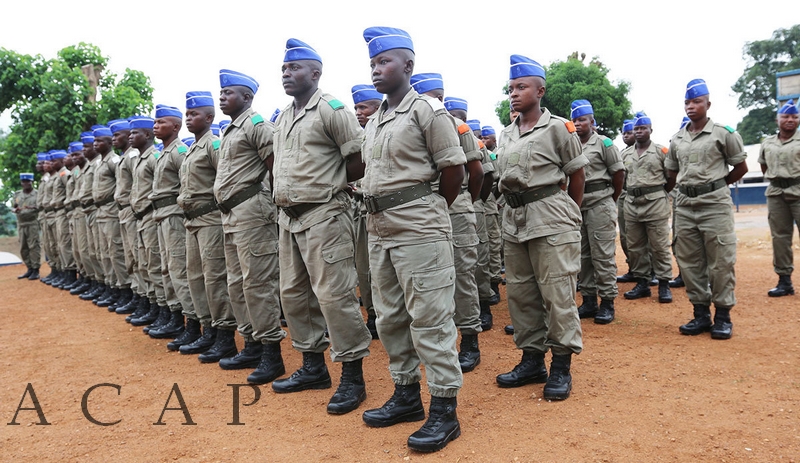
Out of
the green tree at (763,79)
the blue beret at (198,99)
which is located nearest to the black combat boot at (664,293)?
the blue beret at (198,99)

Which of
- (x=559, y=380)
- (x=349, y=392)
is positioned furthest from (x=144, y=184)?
(x=559, y=380)

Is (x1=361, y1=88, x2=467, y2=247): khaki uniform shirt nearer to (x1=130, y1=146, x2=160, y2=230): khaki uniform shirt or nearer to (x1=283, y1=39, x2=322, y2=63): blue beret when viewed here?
(x1=283, y1=39, x2=322, y2=63): blue beret

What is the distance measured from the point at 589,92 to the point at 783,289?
15.0 m

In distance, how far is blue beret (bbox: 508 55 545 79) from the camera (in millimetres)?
4145

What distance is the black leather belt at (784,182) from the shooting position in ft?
23.7

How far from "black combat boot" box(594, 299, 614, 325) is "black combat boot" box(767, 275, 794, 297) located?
2.43m

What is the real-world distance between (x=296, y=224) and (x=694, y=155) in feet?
12.7

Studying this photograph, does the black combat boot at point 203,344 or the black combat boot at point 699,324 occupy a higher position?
the black combat boot at point 203,344

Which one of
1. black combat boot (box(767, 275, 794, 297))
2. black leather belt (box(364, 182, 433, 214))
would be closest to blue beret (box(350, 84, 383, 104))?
black leather belt (box(364, 182, 433, 214))

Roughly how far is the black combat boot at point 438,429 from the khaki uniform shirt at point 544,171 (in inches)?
52.7

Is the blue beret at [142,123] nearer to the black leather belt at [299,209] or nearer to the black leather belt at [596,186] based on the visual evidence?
the black leather belt at [299,209]

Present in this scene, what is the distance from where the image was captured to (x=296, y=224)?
4055 mm

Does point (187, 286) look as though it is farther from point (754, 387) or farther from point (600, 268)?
point (754, 387)

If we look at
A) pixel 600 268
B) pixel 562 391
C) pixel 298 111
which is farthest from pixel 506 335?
pixel 298 111
